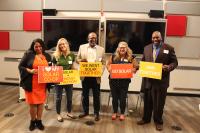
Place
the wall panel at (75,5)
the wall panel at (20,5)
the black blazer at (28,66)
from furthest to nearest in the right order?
the wall panel at (20,5) < the wall panel at (75,5) < the black blazer at (28,66)

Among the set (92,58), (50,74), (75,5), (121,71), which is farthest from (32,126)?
(75,5)

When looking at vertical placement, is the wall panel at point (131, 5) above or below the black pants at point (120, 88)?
above

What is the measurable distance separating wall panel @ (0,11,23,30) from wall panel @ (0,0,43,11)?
0.12 metres

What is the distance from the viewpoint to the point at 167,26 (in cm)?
635

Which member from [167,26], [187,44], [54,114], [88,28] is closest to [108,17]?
[88,28]

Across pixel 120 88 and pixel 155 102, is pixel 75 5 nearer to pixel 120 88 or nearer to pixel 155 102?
pixel 120 88

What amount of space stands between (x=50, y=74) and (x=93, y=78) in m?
0.77

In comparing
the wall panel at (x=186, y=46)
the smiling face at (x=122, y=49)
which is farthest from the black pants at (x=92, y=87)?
the wall panel at (x=186, y=46)

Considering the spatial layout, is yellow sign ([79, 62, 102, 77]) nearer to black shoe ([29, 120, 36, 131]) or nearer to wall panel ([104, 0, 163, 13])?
black shoe ([29, 120, 36, 131])

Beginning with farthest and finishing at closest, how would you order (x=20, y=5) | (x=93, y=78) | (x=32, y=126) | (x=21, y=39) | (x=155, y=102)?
(x=21, y=39), (x=20, y=5), (x=93, y=78), (x=155, y=102), (x=32, y=126)

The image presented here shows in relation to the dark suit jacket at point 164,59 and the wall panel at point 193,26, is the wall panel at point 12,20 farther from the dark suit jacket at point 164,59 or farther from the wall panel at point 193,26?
the wall panel at point 193,26

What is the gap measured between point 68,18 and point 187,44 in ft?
9.34

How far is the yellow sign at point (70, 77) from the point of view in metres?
4.32

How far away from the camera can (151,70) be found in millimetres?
4152
